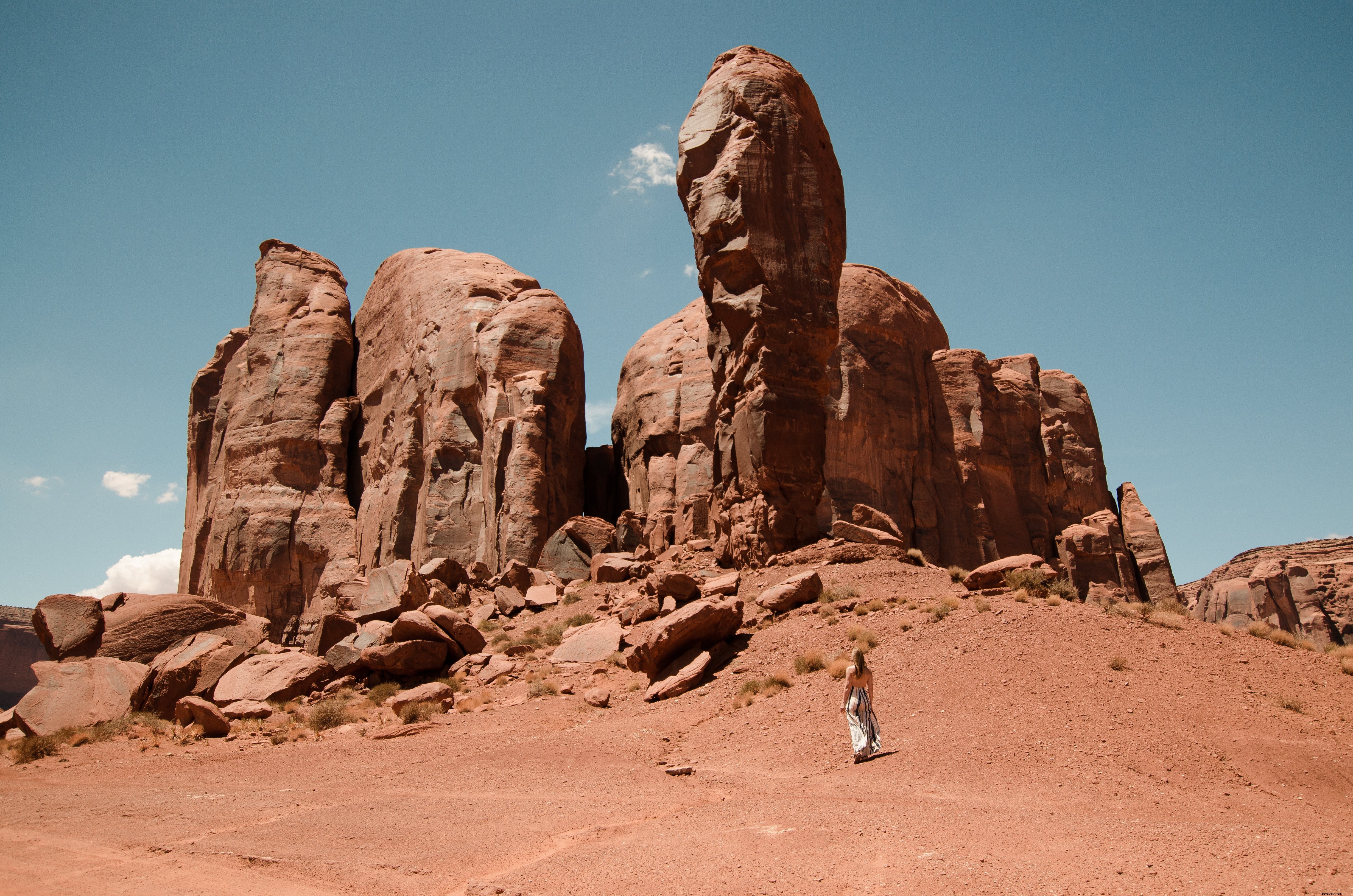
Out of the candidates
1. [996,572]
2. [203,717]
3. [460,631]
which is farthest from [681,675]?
[203,717]

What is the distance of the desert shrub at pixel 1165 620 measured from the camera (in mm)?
11812

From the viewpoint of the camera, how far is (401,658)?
14859mm

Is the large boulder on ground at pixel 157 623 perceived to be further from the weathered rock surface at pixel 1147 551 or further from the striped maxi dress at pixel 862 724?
the weathered rock surface at pixel 1147 551

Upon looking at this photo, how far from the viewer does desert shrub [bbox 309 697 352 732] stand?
40.8 ft

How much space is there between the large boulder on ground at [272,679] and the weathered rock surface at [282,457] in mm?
13783

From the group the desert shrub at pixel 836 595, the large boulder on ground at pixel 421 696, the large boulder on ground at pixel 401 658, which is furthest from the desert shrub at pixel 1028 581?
the large boulder on ground at pixel 401 658

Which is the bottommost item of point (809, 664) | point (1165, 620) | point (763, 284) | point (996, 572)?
point (809, 664)

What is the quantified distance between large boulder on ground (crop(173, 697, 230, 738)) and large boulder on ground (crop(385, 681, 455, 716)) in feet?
7.36

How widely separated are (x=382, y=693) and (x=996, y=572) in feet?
32.9

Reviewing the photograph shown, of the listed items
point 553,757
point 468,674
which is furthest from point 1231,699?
point 468,674

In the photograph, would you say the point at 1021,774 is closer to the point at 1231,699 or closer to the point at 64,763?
the point at 1231,699

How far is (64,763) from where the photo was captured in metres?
10.9

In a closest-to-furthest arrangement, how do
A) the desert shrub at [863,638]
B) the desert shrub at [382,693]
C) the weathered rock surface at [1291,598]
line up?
the desert shrub at [863,638]
the desert shrub at [382,693]
the weathered rock surface at [1291,598]

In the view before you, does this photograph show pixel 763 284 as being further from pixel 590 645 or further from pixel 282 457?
pixel 282 457
